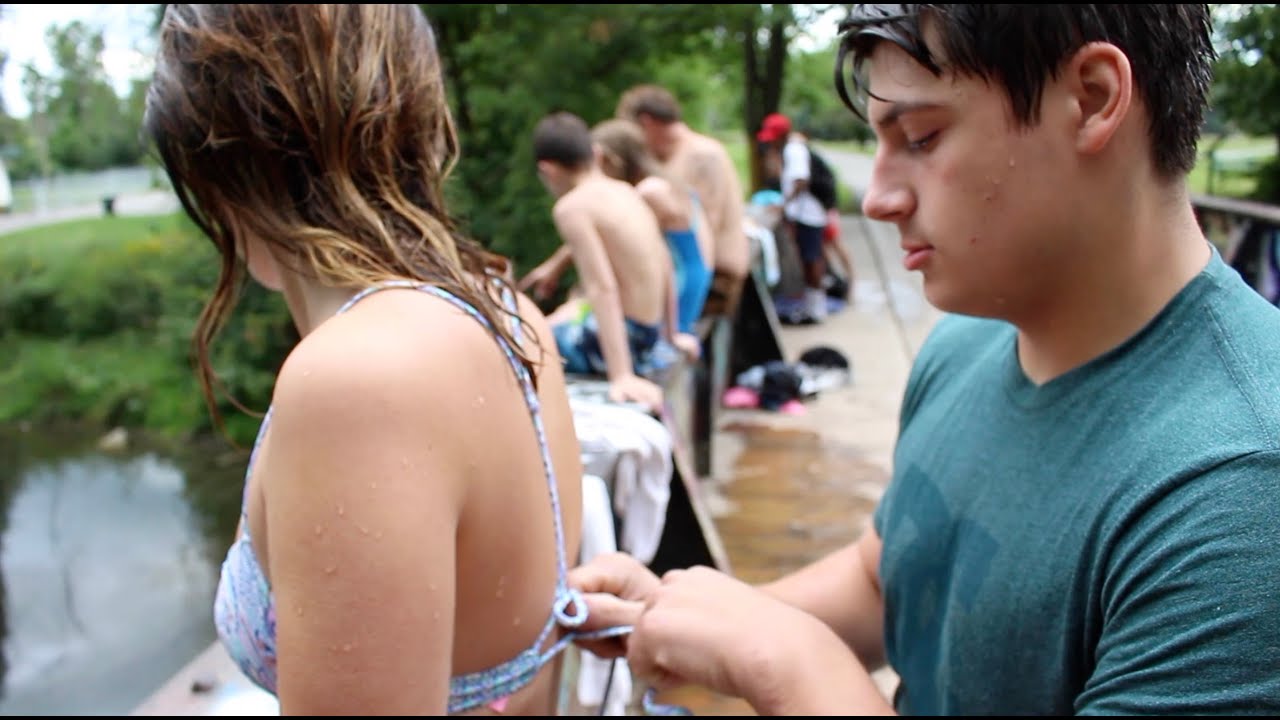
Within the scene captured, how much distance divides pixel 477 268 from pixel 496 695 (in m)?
0.62

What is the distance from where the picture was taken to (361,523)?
102cm

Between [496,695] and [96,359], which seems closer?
[496,695]

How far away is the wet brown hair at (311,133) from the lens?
1.22 meters

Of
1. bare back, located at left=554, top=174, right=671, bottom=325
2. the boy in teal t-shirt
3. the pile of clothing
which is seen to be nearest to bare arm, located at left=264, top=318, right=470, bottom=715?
the boy in teal t-shirt

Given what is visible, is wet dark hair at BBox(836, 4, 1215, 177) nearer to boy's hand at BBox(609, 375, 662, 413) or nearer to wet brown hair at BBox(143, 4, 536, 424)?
wet brown hair at BBox(143, 4, 536, 424)

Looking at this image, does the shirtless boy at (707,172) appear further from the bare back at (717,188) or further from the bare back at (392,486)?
the bare back at (392,486)

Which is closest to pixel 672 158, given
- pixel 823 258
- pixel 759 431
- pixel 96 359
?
pixel 759 431

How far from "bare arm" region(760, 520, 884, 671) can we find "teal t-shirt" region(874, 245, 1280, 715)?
151 mm

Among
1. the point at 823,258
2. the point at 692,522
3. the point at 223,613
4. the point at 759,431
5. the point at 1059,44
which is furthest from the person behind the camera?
the point at 823,258

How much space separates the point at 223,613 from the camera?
1.30 meters

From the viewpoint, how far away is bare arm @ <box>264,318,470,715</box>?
40.0 inches

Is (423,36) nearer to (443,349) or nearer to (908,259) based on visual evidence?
(443,349)

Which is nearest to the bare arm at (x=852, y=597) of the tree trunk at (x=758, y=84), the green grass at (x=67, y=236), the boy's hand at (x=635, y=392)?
the boy's hand at (x=635, y=392)

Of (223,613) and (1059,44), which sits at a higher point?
(1059,44)
